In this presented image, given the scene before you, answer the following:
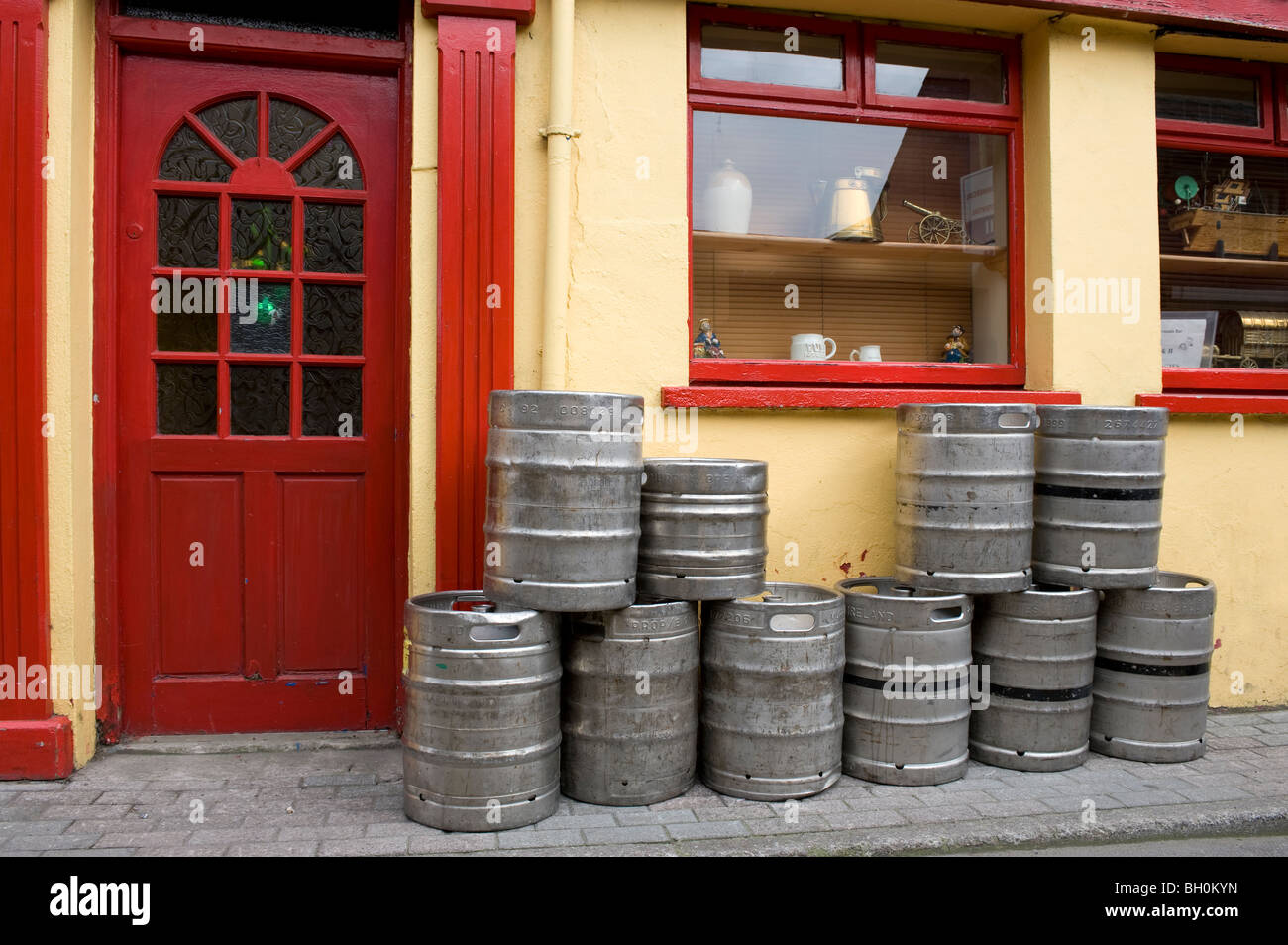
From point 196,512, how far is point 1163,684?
4455mm

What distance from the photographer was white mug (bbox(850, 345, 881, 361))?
522 centimetres

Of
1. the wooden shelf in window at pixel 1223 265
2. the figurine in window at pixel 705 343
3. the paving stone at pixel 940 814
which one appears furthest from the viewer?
the wooden shelf in window at pixel 1223 265

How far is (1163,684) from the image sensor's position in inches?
174

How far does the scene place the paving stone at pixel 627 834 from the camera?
3508mm

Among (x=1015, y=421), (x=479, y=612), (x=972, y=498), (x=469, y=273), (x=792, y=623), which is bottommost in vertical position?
(x=792, y=623)

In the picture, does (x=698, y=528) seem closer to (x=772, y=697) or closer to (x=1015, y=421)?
(x=772, y=697)

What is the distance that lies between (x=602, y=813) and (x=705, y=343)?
2.33 meters

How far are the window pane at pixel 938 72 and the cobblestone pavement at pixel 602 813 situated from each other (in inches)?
135

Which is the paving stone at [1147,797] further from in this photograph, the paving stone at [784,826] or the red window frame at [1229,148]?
the red window frame at [1229,148]

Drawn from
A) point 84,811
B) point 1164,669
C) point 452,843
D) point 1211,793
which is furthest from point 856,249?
point 84,811

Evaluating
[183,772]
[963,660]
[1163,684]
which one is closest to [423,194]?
[183,772]

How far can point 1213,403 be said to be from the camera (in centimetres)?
514

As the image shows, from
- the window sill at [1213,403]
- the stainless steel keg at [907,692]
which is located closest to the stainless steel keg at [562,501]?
the stainless steel keg at [907,692]
